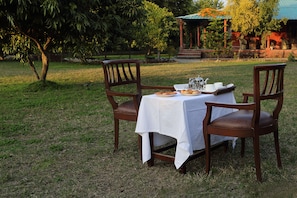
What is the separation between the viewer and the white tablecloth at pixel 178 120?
11.2ft

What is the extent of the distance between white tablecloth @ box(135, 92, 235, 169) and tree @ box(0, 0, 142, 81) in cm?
443

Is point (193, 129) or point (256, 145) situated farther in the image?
point (193, 129)

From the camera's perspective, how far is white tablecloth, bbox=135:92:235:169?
3.43 meters

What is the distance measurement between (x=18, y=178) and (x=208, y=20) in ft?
75.9

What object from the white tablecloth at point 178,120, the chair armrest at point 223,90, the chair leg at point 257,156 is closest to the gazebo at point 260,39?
the chair armrest at point 223,90

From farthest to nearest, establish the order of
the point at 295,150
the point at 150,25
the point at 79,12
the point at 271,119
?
the point at 150,25
the point at 79,12
the point at 295,150
the point at 271,119

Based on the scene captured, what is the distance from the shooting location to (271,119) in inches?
139

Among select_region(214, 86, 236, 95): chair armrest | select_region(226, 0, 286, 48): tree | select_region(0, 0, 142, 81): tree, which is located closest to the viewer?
select_region(214, 86, 236, 95): chair armrest

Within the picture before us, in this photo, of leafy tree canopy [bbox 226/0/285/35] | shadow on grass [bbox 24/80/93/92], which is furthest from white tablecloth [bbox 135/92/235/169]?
leafy tree canopy [bbox 226/0/285/35]

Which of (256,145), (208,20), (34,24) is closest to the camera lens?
(256,145)

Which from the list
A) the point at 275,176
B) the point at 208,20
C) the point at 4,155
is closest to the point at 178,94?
the point at 275,176

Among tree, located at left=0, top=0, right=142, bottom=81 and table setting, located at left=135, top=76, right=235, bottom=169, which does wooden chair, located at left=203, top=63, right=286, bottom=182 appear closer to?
table setting, located at left=135, top=76, right=235, bottom=169

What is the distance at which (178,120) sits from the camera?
3.46 metres

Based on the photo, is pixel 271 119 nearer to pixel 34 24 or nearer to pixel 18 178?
pixel 18 178
